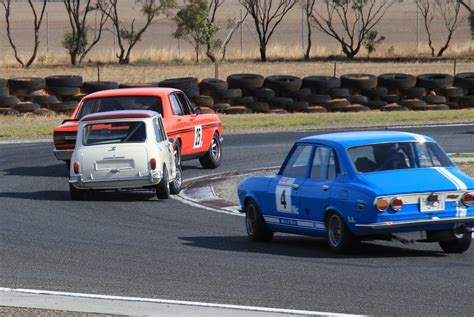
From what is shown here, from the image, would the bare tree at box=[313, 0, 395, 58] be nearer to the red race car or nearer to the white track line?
the red race car

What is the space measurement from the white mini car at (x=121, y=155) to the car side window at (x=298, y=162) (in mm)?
5114

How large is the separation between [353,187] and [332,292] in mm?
2183

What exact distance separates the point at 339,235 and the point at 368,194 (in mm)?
722

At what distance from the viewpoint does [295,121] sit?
3384cm

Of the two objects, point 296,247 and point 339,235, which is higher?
point 339,235

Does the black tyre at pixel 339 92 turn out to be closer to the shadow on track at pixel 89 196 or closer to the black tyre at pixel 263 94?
the black tyre at pixel 263 94

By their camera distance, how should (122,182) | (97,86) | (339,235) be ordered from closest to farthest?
(339,235)
(122,182)
(97,86)

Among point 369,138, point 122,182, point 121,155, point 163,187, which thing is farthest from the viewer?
point 163,187

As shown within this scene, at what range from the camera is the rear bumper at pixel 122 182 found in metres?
18.4

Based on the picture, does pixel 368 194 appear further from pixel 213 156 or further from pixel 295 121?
pixel 295 121

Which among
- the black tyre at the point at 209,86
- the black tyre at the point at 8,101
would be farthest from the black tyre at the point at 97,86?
the black tyre at the point at 209,86

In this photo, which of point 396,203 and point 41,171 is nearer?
point 396,203

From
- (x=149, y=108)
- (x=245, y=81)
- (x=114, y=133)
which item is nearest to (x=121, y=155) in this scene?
(x=114, y=133)

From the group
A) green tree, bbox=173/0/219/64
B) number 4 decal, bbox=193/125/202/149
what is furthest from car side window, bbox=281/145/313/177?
green tree, bbox=173/0/219/64
